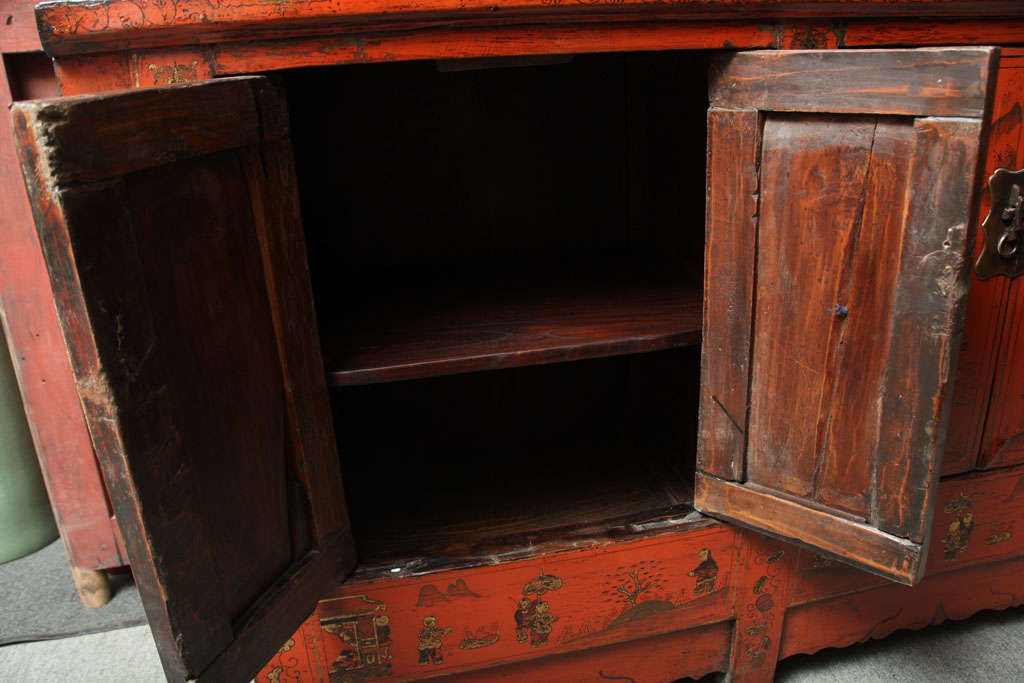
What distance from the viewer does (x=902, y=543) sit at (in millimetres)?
953

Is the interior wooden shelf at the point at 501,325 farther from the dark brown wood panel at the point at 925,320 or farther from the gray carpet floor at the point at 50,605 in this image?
the gray carpet floor at the point at 50,605

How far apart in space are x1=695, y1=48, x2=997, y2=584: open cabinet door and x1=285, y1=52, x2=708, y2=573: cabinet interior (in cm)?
17

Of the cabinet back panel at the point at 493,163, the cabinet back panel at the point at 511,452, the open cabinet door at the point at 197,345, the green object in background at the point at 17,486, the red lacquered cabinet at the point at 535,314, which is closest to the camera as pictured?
the open cabinet door at the point at 197,345

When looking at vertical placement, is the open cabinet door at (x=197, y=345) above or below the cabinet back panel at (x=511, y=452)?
above

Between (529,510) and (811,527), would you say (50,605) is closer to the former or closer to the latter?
(529,510)

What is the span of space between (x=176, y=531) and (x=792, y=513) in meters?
0.79

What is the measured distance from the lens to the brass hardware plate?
1075 millimetres

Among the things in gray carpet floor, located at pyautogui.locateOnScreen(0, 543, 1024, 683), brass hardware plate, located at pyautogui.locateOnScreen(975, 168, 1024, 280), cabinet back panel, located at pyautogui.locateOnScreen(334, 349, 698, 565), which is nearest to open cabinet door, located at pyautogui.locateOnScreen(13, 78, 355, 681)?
cabinet back panel, located at pyautogui.locateOnScreen(334, 349, 698, 565)

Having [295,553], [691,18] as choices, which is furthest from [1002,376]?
[295,553]

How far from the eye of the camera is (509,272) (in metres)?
1.53

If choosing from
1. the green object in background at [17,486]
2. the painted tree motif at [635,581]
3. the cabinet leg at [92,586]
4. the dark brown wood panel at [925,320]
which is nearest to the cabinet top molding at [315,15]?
the dark brown wood panel at [925,320]

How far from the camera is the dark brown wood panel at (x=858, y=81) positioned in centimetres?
78

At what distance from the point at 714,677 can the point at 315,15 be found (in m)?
1.25

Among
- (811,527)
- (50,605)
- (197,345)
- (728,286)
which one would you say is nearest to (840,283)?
(728,286)
